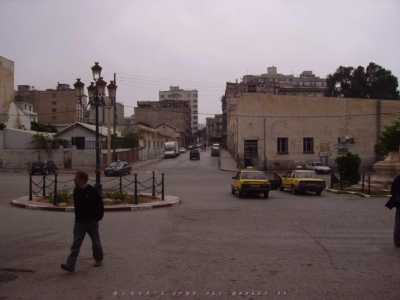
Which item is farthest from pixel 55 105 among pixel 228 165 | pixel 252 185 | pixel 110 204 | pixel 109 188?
pixel 110 204

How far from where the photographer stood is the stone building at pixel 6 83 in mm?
80188

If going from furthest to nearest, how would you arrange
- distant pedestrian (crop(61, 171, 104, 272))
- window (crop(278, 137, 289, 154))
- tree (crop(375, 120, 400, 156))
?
window (crop(278, 137, 289, 154)) → tree (crop(375, 120, 400, 156)) → distant pedestrian (crop(61, 171, 104, 272))

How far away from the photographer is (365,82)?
94688 mm

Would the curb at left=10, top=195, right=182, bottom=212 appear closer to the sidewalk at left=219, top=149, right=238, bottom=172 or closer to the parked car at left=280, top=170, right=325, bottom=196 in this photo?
the parked car at left=280, top=170, right=325, bottom=196

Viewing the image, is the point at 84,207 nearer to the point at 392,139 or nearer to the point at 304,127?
the point at 392,139

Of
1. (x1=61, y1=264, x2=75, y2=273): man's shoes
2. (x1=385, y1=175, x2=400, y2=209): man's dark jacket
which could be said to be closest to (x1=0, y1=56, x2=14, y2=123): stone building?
(x1=61, y1=264, x2=75, y2=273): man's shoes

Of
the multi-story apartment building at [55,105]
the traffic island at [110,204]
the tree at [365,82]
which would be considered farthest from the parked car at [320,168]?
the multi-story apartment building at [55,105]

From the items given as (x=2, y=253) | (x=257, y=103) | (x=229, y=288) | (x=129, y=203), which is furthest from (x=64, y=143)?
(x=229, y=288)

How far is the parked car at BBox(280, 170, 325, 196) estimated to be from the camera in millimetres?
29667

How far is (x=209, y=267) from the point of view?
9008mm

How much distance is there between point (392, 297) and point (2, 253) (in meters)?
7.48

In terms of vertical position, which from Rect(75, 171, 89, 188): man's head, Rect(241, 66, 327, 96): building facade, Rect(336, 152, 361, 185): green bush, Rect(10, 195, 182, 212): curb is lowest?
Rect(10, 195, 182, 212): curb

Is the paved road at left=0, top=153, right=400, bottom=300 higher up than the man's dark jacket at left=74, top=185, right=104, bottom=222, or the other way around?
the man's dark jacket at left=74, top=185, right=104, bottom=222

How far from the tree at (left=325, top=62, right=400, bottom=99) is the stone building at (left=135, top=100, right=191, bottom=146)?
51.4m
